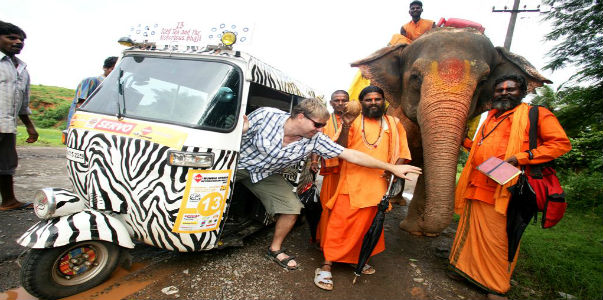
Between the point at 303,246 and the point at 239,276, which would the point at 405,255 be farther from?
the point at 239,276

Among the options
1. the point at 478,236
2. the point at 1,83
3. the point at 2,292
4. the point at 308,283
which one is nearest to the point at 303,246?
the point at 308,283

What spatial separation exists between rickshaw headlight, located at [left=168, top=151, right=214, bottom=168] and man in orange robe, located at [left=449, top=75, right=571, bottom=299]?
2.63m

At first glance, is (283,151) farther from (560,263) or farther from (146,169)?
(560,263)

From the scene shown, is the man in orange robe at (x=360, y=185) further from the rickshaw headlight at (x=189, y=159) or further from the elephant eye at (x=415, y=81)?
the rickshaw headlight at (x=189, y=159)

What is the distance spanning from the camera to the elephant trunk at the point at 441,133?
3104mm

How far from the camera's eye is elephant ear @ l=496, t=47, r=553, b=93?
13.0ft

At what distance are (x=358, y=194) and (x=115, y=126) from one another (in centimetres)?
235

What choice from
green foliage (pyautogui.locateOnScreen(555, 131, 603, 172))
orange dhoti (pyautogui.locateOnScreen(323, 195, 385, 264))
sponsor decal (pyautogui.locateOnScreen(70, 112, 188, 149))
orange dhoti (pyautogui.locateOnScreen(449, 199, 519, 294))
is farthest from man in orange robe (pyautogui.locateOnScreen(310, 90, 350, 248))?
green foliage (pyautogui.locateOnScreen(555, 131, 603, 172))

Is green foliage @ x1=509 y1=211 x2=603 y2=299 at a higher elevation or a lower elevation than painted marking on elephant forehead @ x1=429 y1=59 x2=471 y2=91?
lower

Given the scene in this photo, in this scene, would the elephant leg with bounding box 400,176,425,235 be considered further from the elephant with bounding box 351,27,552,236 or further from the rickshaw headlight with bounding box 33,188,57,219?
the rickshaw headlight with bounding box 33,188,57,219

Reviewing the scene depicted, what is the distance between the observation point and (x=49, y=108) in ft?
104

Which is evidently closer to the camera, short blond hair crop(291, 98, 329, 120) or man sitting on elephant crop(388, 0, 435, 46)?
short blond hair crop(291, 98, 329, 120)

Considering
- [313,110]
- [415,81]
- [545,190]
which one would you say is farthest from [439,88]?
[313,110]

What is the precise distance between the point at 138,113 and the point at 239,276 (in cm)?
177
